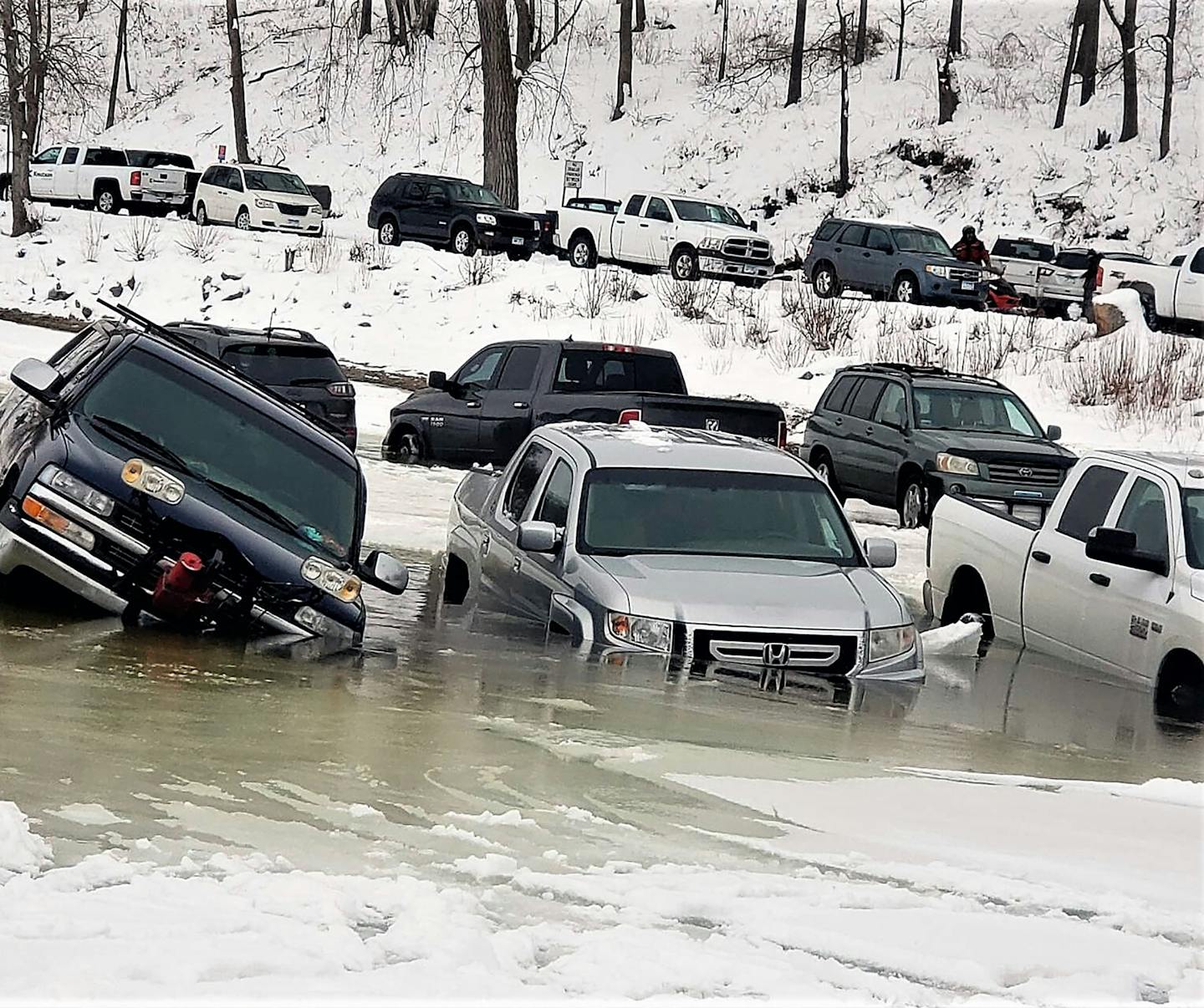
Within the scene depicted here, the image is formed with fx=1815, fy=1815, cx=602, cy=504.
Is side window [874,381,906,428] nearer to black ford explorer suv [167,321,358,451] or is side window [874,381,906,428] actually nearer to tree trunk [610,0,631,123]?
black ford explorer suv [167,321,358,451]

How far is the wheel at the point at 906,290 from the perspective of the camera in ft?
109

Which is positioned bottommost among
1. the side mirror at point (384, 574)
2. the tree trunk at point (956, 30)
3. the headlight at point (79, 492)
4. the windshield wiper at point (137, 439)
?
the side mirror at point (384, 574)

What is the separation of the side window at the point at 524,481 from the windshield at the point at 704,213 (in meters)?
25.6

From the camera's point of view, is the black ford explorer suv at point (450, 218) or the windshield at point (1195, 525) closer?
the windshield at point (1195, 525)

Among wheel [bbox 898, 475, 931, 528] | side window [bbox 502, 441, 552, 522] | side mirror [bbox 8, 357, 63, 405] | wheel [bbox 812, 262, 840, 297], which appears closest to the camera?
side mirror [bbox 8, 357, 63, 405]

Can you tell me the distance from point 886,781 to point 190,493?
161 inches

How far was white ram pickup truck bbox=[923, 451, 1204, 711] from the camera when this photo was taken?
952 centimetres

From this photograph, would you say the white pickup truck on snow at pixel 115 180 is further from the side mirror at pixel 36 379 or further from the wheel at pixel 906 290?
the side mirror at pixel 36 379

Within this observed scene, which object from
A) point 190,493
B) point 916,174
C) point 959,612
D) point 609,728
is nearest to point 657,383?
point 959,612

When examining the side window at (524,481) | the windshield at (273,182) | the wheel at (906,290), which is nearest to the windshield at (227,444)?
the side window at (524,481)

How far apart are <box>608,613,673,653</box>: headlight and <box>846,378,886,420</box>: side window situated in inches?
418

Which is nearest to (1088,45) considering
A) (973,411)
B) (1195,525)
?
(973,411)

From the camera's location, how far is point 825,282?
1340 inches

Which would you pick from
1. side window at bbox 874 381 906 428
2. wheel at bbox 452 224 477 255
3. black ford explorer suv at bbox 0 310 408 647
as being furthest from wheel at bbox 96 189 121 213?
black ford explorer suv at bbox 0 310 408 647
